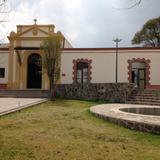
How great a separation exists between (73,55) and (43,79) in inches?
138

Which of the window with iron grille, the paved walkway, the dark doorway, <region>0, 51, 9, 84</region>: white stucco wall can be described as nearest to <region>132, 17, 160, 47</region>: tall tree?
the window with iron grille

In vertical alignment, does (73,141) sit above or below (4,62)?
below

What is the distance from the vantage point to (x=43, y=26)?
30.2 m

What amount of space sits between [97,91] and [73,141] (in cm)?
1642

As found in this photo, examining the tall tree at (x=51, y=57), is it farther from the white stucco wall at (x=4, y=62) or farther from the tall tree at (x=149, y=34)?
the tall tree at (x=149, y=34)

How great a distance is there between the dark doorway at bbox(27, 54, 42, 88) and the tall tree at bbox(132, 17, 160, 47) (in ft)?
69.5

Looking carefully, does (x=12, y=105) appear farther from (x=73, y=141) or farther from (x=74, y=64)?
(x=74, y=64)

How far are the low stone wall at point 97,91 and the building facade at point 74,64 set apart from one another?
11.9 feet

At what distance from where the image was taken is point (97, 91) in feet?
80.0

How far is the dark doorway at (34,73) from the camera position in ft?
99.8

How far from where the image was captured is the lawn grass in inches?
266

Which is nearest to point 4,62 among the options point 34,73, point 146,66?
point 34,73

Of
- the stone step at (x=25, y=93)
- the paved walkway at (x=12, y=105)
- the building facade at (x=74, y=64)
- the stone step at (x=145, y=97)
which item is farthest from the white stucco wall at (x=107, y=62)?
the paved walkway at (x=12, y=105)

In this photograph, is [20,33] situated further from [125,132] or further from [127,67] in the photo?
[125,132]
